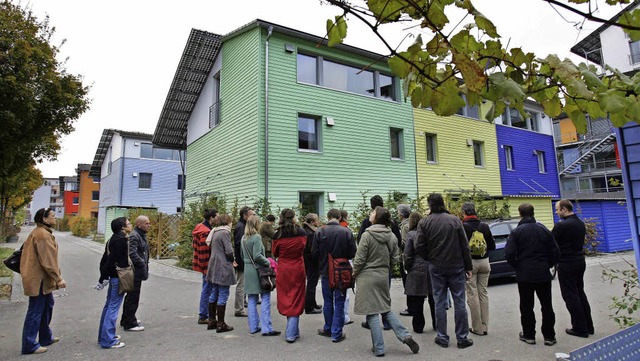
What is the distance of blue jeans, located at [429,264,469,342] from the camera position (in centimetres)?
510

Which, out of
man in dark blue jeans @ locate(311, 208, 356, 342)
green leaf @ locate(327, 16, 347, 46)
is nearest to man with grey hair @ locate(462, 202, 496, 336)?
man in dark blue jeans @ locate(311, 208, 356, 342)

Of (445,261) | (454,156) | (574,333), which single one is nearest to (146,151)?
(454,156)

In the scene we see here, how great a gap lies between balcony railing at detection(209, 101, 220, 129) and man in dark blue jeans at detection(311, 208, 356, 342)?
12.7 m

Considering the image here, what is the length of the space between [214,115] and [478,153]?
46.2 feet

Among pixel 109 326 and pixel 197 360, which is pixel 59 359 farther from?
pixel 197 360

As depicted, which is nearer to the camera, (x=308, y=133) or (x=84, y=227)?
(x=308, y=133)

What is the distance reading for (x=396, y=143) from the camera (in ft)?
57.4

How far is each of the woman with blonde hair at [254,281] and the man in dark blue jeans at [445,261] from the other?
244 cm

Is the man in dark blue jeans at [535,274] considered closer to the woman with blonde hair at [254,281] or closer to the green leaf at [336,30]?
the woman with blonde hair at [254,281]

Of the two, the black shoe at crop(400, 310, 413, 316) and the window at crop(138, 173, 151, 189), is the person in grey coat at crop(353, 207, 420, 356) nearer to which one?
the black shoe at crop(400, 310, 413, 316)

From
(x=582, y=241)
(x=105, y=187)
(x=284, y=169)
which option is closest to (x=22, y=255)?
(x=582, y=241)

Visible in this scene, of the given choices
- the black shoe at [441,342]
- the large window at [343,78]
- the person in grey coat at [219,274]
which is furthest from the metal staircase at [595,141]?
the person in grey coat at [219,274]

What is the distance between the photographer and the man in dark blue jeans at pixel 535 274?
5066 millimetres

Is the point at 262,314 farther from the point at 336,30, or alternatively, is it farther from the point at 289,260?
the point at 336,30
